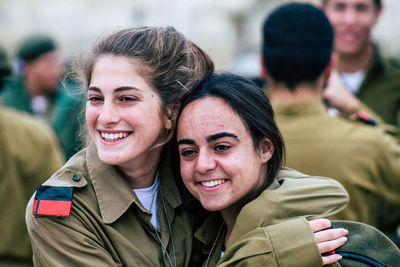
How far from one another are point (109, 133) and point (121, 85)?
0.67 ft

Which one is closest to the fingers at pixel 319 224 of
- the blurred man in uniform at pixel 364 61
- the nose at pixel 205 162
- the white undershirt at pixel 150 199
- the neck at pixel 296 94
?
the nose at pixel 205 162

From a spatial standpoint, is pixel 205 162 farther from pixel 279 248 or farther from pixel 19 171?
pixel 19 171

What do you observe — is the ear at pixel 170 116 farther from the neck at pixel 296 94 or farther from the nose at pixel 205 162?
the neck at pixel 296 94

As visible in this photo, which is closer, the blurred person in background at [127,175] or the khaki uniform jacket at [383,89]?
the blurred person in background at [127,175]

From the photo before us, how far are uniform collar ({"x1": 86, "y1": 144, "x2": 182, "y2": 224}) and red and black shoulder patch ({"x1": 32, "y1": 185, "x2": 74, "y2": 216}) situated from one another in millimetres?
177

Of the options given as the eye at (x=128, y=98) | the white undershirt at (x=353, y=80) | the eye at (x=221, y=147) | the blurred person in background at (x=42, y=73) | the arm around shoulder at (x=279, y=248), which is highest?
the eye at (x=128, y=98)

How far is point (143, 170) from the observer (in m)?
2.79

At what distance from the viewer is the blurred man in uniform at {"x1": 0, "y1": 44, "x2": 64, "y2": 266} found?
4298 mm

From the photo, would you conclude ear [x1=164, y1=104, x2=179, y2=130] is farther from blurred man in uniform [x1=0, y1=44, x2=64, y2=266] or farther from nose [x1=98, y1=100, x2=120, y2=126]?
blurred man in uniform [x1=0, y1=44, x2=64, y2=266]

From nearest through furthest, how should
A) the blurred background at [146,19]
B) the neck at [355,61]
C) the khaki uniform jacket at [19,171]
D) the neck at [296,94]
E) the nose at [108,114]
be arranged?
the nose at [108,114] < the neck at [296,94] < the khaki uniform jacket at [19,171] < the neck at [355,61] < the blurred background at [146,19]

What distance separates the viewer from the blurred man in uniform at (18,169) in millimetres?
4298

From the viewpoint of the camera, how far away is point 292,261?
Result: 2312 mm

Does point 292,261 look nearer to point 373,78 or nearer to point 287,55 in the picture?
point 287,55

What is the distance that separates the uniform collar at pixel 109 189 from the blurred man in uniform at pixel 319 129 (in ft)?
3.51
